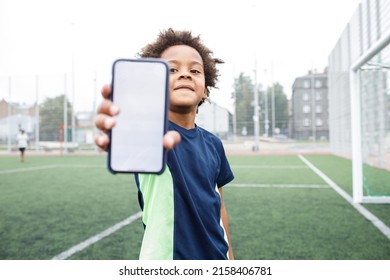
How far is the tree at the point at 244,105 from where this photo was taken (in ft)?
56.5

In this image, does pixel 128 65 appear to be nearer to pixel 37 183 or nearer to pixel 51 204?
pixel 51 204

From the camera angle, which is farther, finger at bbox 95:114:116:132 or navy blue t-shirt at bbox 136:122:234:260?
navy blue t-shirt at bbox 136:122:234:260

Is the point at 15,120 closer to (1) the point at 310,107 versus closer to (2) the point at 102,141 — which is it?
(1) the point at 310,107

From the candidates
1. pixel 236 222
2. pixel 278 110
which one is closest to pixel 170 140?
pixel 236 222

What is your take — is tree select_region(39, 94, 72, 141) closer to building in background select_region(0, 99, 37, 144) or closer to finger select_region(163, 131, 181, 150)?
building in background select_region(0, 99, 37, 144)

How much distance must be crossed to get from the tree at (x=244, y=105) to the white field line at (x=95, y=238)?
45.0 feet

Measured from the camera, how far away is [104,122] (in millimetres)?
624

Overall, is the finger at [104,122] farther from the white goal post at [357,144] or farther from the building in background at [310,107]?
the building in background at [310,107]

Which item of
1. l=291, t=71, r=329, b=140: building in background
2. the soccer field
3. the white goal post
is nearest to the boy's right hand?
the soccer field

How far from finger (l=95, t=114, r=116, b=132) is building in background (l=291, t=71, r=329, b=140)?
671 inches

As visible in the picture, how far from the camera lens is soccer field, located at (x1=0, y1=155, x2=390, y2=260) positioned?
2.82 m

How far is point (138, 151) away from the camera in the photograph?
64 centimetres

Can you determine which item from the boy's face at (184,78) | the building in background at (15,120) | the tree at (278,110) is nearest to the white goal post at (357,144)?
the boy's face at (184,78)

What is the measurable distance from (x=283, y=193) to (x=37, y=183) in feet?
17.0
